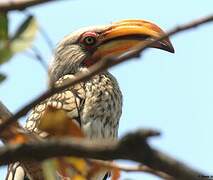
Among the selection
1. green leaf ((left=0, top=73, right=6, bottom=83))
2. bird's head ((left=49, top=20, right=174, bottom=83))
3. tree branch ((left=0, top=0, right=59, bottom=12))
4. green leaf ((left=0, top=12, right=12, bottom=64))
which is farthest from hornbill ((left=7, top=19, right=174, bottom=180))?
tree branch ((left=0, top=0, right=59, bottom=12))

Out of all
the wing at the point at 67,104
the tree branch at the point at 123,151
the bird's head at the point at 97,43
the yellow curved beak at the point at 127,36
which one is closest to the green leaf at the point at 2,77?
the tree branch at the point at 123,151

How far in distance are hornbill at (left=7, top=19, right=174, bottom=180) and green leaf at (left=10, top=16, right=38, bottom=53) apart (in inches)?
135

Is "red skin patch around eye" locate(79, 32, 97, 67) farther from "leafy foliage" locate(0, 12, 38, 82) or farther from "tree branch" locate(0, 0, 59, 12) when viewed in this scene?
"tree branch" locate(0, 0, 59, 12)

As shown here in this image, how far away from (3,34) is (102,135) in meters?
3.95

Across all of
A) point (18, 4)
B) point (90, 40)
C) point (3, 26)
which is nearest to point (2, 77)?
point (3, 26)

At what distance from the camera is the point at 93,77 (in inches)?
240

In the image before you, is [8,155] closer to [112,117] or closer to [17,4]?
[17,4]

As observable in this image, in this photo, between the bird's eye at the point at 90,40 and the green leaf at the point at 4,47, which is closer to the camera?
the green leaf at the point at 4,47

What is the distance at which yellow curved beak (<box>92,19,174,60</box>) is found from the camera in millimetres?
5945

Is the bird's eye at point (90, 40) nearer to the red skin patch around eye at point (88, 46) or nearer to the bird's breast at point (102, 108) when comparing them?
the red skin patch around eye at point (88, 46)

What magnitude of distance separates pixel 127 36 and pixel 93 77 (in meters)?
0.51

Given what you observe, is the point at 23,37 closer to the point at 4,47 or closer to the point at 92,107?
the point at 4,47

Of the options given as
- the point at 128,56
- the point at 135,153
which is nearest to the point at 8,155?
the point at 135,153

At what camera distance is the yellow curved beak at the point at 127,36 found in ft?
19.5
